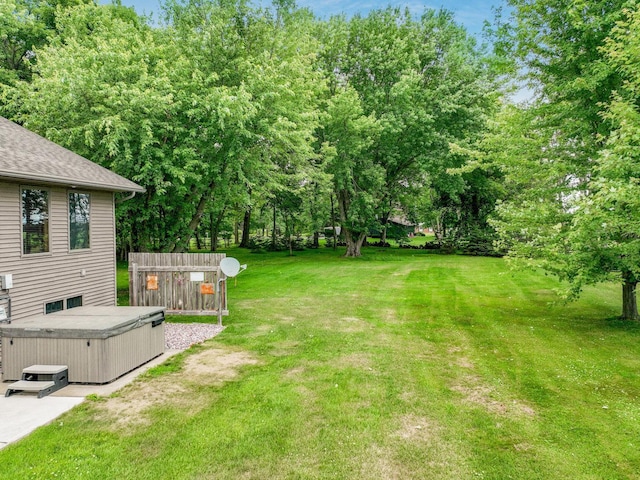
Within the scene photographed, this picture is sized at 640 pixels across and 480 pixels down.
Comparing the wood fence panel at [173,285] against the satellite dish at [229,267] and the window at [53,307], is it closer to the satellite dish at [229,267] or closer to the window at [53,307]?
the satellite dish at [229,267]

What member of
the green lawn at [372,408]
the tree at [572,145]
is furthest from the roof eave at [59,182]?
the tree at [572,145]

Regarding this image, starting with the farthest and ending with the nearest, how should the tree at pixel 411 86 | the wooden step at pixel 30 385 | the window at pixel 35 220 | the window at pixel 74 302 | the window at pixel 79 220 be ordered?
the tree at pixel 411 86 < the window at pixel 79 220 < the window at pixel 74 302 < the window at pixel 35 220 < the wooden step at pixel 30 385

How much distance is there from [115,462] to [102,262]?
6.59 metres

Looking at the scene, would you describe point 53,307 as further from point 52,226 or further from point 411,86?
point 411,86

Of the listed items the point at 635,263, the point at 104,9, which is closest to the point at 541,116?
the point at 635,263

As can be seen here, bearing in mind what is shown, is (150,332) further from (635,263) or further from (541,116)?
(541,116)

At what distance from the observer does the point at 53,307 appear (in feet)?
27.1

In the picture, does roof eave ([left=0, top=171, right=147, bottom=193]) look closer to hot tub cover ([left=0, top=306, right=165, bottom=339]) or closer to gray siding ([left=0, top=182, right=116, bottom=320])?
gray siding ([left=0, top=182, right=116, bottom=320])

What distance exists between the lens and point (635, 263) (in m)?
8.29

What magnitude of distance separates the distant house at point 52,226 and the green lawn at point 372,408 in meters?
3.08

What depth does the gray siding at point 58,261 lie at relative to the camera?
7.29 metres

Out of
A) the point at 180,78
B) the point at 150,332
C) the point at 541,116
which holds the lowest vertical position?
the point at 150,332

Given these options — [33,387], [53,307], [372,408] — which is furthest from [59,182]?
[372,408]

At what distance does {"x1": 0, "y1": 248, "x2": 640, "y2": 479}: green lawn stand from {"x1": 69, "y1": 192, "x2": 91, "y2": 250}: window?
3732 millimetres
